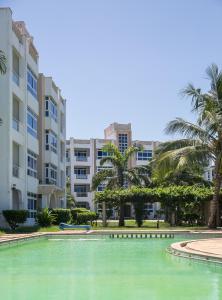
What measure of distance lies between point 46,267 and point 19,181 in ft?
63.1

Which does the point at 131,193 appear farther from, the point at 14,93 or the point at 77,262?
the point at 77,262

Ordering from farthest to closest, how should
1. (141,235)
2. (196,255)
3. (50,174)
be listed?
(50,174) → (141,235) → (196,255)

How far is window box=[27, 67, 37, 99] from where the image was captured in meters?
34.8

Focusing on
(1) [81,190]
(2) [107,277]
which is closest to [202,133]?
(2) [107,277]

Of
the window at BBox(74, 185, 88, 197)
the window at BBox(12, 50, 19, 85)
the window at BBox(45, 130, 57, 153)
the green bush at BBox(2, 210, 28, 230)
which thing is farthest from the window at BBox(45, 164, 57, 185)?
the window at BBox(74, 185, 88, 197)

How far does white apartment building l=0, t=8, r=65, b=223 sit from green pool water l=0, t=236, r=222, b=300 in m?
13.8

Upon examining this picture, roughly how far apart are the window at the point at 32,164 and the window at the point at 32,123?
1422 mm

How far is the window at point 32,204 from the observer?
1369 inches

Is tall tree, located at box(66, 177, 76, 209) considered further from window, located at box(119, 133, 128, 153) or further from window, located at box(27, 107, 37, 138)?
window, located at box(27, 107, 37, 138)

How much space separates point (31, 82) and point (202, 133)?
1297 centimetres

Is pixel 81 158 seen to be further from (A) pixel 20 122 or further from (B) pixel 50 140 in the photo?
(A) pixel 20 122

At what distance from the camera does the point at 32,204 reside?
35875mm

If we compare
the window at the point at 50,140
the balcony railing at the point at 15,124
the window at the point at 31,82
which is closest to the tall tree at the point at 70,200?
the window at the point at 50,140

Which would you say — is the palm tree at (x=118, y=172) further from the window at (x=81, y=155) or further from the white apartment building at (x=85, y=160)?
the window at (x=81, y=155)
